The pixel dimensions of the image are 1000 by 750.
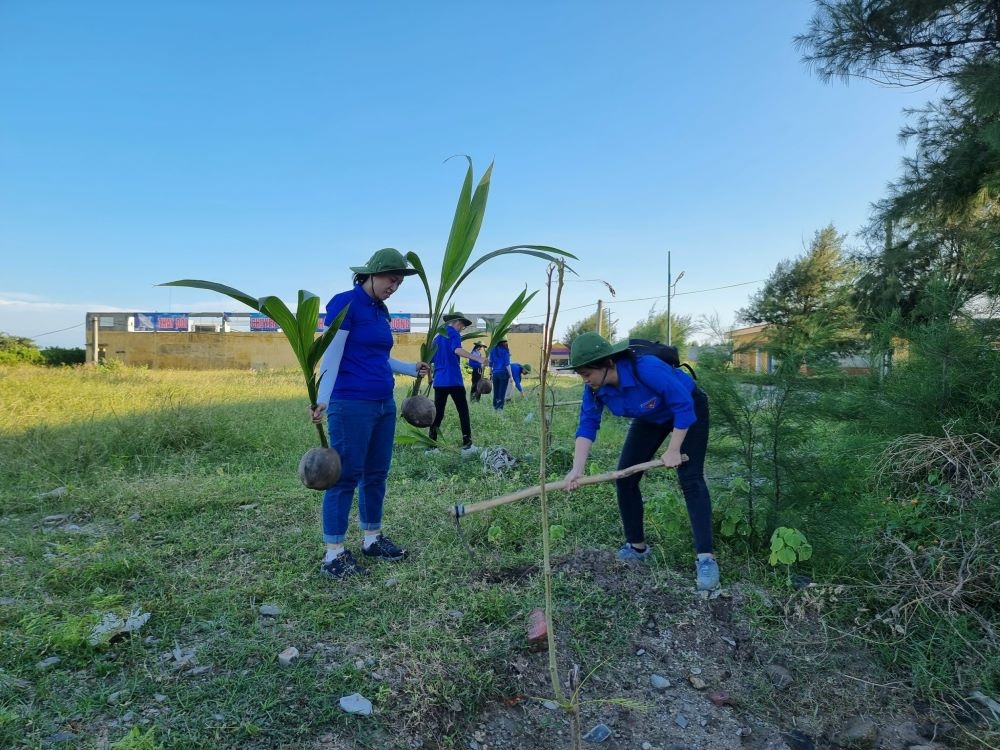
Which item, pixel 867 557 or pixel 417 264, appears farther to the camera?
pixel 867 557

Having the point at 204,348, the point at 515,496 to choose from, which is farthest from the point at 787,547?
the point at 204,348

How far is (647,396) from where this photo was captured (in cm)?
263

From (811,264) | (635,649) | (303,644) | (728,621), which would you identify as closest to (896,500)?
(728,621)

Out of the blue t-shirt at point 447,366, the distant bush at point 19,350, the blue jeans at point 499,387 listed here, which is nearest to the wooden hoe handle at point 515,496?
the blue t-shirt at point 447,366

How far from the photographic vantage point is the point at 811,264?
15422mm

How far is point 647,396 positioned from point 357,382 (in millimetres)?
1363

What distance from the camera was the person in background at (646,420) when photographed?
2529mm

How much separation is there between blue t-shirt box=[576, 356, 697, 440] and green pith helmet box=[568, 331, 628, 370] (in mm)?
126

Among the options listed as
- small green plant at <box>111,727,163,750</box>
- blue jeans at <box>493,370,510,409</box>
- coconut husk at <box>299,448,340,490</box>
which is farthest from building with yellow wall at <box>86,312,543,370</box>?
small green plant at <box>111,727,163,750</box>

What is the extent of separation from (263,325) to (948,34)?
28278 millimetres

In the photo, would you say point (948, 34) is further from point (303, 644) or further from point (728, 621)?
point (303, 644)

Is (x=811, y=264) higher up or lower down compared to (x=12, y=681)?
higher up

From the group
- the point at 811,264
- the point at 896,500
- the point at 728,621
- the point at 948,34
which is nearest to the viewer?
the point at 728,621

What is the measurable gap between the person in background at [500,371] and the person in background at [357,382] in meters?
5.41
